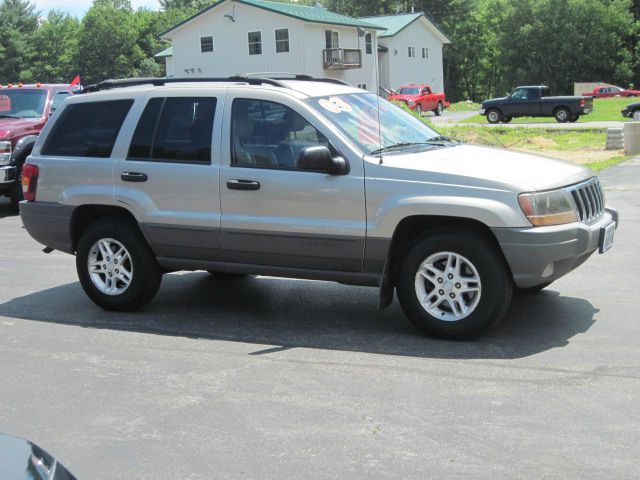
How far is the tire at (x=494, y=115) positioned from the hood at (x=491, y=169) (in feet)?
115

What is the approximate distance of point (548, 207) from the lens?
20.4 feet

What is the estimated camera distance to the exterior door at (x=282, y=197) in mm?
6676

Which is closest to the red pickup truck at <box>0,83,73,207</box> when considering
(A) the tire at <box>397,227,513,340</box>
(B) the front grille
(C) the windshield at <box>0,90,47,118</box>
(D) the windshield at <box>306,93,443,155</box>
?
(C) the windshield at <box>0,90,47,118</box>

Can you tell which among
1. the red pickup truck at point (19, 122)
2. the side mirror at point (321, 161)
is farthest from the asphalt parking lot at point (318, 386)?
the red pickup truck at point (19, 122)

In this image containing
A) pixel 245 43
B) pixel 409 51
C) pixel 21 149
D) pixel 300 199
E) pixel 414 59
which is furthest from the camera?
pixel 414 59

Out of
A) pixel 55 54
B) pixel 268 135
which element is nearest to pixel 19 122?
pixel 268 135

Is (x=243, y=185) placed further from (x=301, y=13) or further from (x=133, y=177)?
(x=301, y=13)

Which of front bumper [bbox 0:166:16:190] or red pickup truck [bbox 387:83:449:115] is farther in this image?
red pickup truck [bbox 387:83:449:115]

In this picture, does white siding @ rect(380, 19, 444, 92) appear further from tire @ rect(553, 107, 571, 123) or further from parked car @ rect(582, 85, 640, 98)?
tire @ rect(553, 107, 571, 123)

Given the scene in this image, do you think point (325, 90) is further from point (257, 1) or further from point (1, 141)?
point (257, 1)

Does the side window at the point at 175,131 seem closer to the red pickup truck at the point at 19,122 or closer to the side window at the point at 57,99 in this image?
the red pickup truck at the point at 19,122

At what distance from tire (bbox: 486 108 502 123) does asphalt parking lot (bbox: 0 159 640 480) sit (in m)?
33.7

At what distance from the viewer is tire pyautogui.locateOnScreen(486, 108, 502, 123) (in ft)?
135

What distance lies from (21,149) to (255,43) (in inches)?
1690
